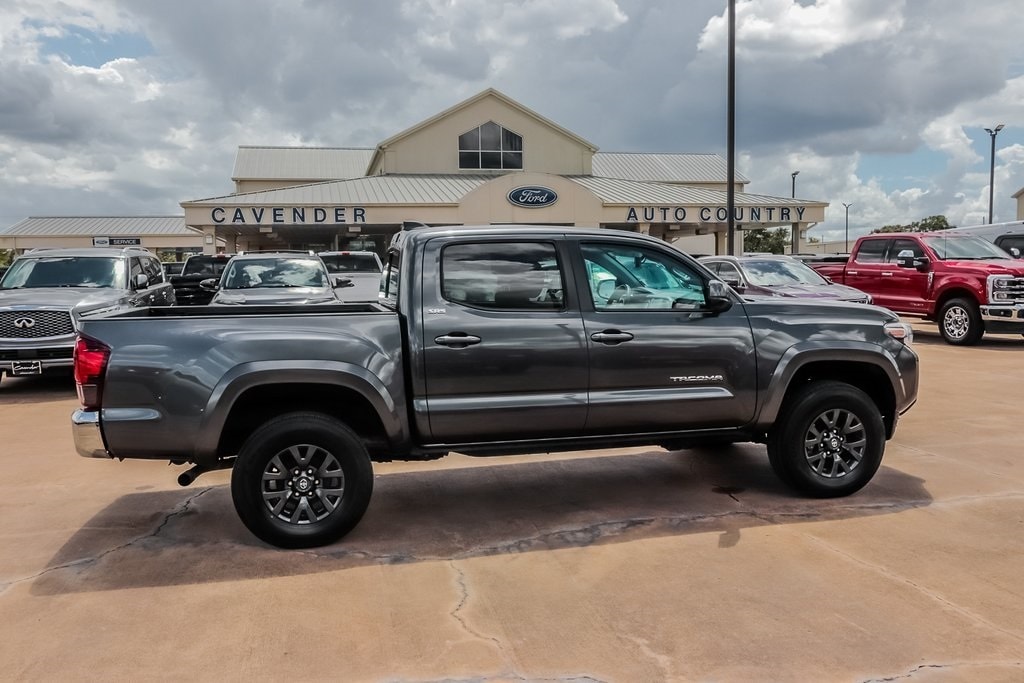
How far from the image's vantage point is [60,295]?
10820 millimetres

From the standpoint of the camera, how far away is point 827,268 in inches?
672

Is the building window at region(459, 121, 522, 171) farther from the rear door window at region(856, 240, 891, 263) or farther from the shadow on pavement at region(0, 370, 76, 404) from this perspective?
Result: the shadow on pavement at region(0, 370, 76, 404)

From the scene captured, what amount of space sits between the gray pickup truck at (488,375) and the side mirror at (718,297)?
1cm

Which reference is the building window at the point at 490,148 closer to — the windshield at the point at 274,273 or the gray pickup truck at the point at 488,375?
the windshield at the point at 274,273

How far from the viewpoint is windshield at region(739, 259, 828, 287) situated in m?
13.1

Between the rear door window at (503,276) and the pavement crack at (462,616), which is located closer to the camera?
the pavement crack at (462,616)

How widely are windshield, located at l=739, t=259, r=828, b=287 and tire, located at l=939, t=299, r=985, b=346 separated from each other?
9.48 feet

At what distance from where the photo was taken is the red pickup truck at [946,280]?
1356 centimetres

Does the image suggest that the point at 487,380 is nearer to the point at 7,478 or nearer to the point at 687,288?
the point at 687,288

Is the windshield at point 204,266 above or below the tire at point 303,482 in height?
above

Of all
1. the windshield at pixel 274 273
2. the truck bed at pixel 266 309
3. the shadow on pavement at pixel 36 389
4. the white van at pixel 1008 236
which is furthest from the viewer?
the white van at pixel 1008 236

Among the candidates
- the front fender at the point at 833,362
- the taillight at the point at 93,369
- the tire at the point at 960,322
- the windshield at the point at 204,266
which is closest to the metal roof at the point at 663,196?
the windshield at the point at 204,266

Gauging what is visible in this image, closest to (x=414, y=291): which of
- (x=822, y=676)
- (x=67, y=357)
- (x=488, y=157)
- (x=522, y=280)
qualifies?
(x=522, y=280)

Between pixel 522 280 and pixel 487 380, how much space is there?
2.33 ft
